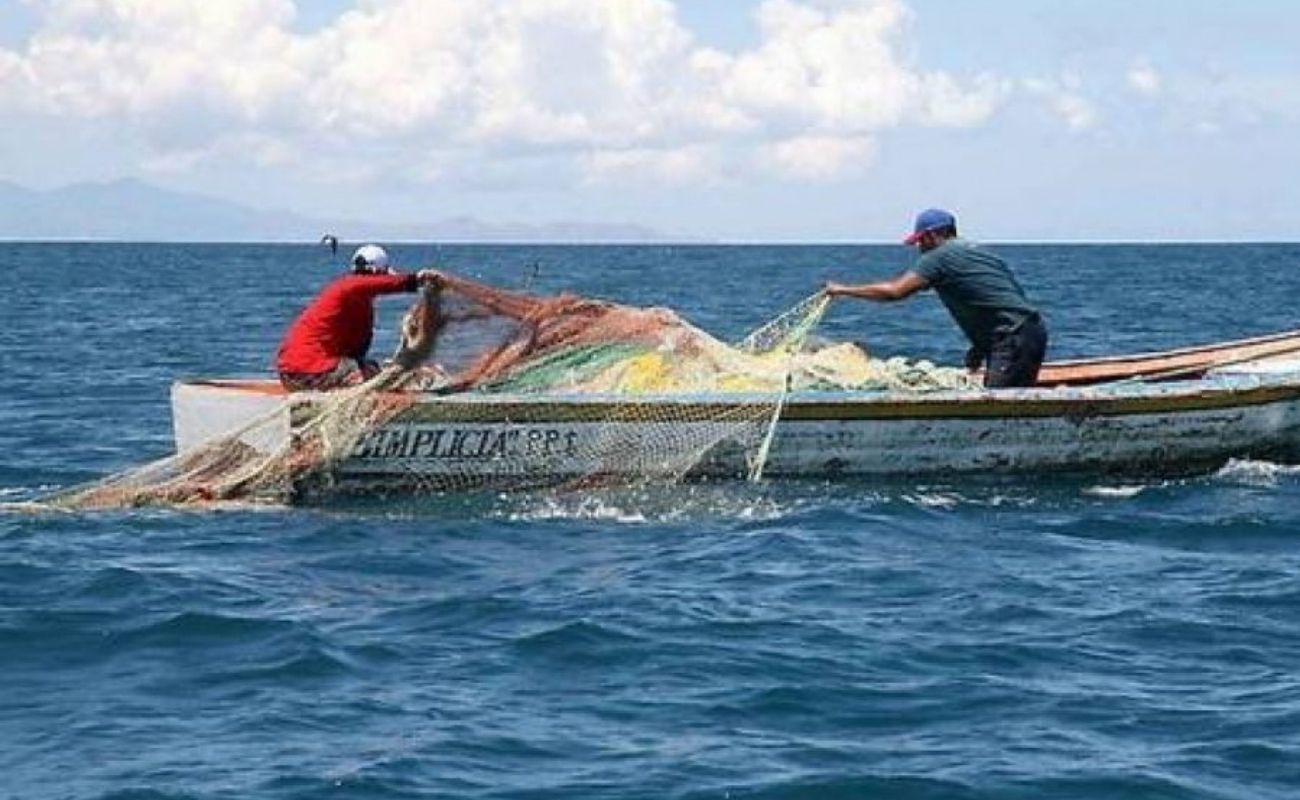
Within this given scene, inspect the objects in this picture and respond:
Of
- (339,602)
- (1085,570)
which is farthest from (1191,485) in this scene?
(339,602)

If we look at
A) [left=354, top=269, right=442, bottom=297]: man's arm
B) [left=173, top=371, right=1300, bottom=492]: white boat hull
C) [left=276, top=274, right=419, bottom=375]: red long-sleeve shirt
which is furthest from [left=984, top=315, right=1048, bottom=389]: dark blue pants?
[left=276, top=274, right=419, bottom=375]: red long-sleeve shirt

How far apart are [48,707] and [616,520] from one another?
16.5ft

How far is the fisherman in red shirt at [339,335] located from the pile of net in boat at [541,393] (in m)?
0.33

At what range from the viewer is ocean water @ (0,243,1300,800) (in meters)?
7.94

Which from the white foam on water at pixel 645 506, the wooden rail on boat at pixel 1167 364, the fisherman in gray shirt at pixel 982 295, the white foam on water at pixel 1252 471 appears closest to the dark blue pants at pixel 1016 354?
the fisherman in gray shirt at pixel 982 295

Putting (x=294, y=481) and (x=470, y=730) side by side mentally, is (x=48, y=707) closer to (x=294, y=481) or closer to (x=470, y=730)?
(x=470, y=730)

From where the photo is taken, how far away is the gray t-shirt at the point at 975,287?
48.1 feet

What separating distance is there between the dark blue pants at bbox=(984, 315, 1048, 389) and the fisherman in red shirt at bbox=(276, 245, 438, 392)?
377 cm

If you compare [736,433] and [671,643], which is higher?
[736,433]

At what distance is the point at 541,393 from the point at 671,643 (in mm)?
4747

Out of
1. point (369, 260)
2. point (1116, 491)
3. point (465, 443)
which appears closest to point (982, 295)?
point (1116, 491)

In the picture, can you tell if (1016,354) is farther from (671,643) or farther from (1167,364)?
(671,643)

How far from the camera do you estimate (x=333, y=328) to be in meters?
14.7

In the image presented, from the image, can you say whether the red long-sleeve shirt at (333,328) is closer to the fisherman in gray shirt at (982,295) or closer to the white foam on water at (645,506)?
the white foam on water at (645,506)
